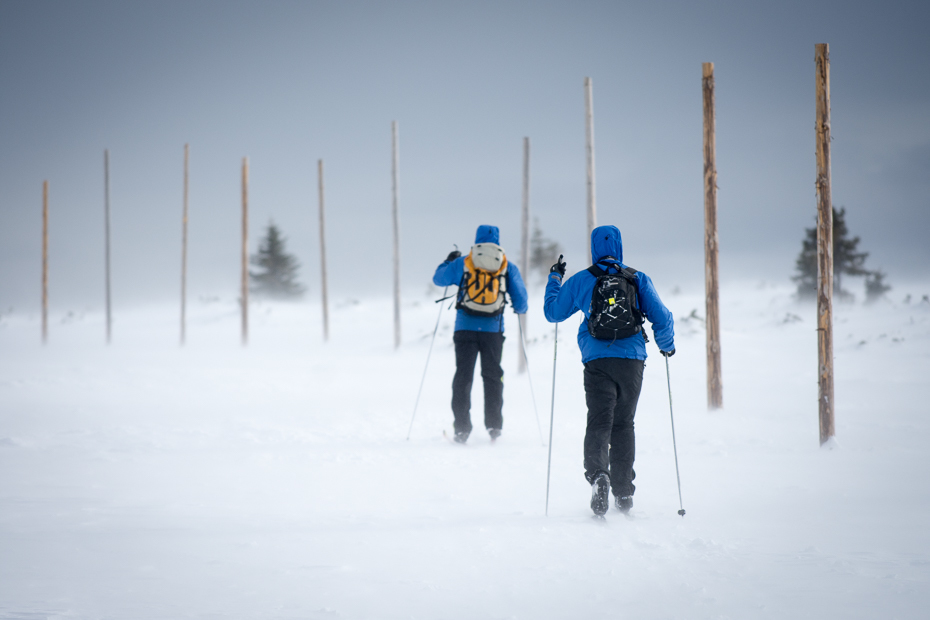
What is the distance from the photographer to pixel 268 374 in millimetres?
15742

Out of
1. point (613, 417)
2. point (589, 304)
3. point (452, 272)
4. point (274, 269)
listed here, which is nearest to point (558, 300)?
point (589, 304)

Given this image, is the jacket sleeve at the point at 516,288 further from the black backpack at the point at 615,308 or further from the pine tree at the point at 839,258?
the pine tree at the point at 839,258

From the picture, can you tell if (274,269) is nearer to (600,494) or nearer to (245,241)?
(245,241)

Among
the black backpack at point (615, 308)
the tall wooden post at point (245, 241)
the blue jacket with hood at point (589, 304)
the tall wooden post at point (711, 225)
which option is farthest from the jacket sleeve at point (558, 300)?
the tall wooden post at point (245, 241)

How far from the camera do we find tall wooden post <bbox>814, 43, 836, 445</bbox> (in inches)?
286

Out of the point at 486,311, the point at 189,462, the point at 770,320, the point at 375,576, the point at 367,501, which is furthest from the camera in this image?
the point at 770,320

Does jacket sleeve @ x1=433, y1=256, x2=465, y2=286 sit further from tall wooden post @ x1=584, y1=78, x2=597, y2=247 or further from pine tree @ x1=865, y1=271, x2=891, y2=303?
pine tree @ x1=865, y1=271, x2=891, y2=303

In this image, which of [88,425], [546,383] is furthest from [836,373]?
[88,425]

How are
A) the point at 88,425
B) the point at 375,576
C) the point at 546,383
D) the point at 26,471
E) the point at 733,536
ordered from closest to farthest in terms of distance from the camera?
the point at 375,576
the point at 733,536
the point at 26,471
the point at 88,425
the point at 546,383

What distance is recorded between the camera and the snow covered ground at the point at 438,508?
3.12 m

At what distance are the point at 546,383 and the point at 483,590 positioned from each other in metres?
9.88

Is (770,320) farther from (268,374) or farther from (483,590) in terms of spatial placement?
(483,590)

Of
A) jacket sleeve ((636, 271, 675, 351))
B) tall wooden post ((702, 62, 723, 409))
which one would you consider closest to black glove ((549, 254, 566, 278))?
jacket sleeve ((636, 271, 675, 351))

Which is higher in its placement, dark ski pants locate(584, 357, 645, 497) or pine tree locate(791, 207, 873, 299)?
pine tree locate(791, 207, 873, 299)
